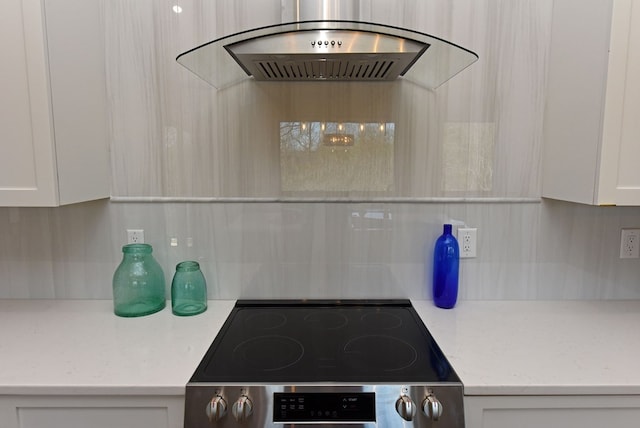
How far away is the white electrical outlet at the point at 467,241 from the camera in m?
1.49

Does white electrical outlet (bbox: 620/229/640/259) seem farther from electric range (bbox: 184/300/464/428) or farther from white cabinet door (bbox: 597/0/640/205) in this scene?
electric range (bbox: 184/300/464/428)

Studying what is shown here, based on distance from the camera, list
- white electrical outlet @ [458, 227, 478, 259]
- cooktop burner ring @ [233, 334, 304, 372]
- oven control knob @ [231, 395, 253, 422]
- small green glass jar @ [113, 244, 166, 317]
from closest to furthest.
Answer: oven control knob @ [231, 395, 253, 422] < cooktop burner ring @ [233, 334, 304, 372] < small green glass jar @ [113, 244, 166, 317] < white electrical outlet @ [458, 227, 478, 259]

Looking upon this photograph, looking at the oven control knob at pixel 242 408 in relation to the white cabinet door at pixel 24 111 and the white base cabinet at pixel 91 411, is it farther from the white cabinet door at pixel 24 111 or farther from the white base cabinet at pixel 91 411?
the white cabinet door at pixel 24 111

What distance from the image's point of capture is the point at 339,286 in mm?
1517

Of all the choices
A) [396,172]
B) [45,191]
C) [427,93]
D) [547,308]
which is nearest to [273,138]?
[396,172]

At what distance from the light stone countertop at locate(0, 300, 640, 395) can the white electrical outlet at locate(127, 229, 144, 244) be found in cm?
26

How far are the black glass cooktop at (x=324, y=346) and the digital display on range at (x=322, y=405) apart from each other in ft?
0.12

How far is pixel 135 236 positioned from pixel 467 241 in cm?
131

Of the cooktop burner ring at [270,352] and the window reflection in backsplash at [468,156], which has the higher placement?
the window reflection in backsplash at [468,156]

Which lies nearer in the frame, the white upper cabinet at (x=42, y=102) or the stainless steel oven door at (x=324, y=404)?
the stainless steel oven door at (x=324, y=404)

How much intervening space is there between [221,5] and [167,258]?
986 mm

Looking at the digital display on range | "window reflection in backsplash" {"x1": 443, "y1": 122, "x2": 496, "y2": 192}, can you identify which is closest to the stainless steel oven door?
the digital display on range

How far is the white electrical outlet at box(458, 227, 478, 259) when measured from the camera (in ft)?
4.89

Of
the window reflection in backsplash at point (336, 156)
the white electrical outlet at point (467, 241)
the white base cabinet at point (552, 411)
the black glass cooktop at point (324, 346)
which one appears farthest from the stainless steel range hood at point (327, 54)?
the white base cabinet at point (552, 411)
